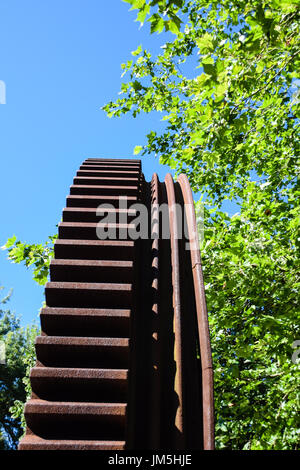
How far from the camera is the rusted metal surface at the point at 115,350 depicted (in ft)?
6.06

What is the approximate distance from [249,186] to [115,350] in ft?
18.0

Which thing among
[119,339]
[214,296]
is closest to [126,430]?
[119,339]

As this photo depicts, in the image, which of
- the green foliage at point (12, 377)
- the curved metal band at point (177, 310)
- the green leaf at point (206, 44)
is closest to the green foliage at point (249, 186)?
the green leaf at point (206, 44)

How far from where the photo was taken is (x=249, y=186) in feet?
22.6

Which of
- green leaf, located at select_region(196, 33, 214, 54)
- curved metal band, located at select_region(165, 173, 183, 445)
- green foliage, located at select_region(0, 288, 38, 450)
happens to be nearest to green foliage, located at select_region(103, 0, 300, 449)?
green leaf, located at select_region(196, 33, 214, 54)

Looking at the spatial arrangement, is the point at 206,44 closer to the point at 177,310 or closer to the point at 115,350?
the point at 177,310

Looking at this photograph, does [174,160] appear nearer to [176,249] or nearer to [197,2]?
[197,2]

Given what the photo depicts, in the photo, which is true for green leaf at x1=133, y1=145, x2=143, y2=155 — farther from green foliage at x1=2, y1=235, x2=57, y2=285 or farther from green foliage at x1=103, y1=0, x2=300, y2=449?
green foliage at x1=2, y1=235, x2=57, y2=285

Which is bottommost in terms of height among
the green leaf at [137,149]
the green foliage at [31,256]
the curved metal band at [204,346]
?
the curved metal band at [204,346]

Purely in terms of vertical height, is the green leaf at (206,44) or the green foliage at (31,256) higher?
the green leaf at (206,44)

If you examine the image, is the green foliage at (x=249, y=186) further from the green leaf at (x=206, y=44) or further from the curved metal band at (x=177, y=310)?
the curved metal band at (x=177, y=310)

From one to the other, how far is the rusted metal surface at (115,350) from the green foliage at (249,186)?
2.49 m

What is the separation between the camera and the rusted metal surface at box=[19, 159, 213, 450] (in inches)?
72.7

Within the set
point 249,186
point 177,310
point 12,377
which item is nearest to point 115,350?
point 177,310
